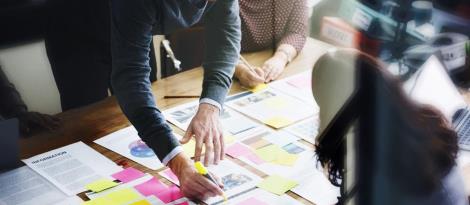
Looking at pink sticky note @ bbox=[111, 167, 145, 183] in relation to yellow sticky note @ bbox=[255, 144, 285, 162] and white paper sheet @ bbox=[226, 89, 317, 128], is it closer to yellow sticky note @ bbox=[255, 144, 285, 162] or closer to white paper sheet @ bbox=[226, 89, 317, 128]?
yellow sticky note @ bbox=[255, 144, 285, 162]

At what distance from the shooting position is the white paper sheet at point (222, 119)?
1477mm

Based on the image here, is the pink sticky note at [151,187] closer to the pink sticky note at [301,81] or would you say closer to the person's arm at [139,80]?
the person's arm at [139,80]

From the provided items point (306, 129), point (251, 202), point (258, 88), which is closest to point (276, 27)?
point (258, 88)

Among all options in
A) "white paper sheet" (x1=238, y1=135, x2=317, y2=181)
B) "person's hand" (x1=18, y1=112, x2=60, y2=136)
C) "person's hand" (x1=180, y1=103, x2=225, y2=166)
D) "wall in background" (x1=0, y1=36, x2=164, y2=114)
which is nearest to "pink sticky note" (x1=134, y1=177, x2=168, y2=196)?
"person's hand" (x1=180, y1=103, x2=225, y2=166)

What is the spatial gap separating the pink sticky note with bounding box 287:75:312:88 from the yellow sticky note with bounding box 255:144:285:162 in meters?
0.37

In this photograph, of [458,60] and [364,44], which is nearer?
[364,44]

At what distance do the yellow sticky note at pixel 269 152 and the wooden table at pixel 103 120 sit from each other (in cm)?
6

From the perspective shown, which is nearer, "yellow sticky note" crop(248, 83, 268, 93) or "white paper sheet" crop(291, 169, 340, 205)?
"white paper sheet" crop(291, 169, 340, 205)

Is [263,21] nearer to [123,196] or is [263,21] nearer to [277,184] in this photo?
[277,184]

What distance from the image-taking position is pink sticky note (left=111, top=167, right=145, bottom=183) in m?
1.26

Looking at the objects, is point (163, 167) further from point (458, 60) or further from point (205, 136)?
point (458, 60)

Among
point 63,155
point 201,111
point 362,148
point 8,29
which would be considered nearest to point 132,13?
point 201,111

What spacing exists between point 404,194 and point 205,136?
1.86ft

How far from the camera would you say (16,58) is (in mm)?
1939
